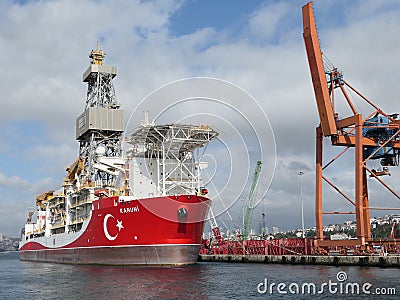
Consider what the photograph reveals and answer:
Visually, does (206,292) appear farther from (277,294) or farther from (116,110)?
(116,110)

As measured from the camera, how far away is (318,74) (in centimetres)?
3775

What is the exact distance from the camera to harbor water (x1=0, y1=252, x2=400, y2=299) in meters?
22.5

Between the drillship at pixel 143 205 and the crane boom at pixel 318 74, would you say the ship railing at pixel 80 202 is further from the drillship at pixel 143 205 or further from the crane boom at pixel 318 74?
the crane boom at pixel 318 74

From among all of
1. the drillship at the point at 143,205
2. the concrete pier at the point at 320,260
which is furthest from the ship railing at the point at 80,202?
the concrete pier at the point at 320,260

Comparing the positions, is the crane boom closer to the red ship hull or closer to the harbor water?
the red ship hull

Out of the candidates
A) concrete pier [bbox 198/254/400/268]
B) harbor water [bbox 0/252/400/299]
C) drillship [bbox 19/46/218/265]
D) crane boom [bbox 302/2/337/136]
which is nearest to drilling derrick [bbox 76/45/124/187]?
drillship [bbox 19/46/218/265]

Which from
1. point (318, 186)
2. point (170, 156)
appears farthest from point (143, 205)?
point (318, 186)

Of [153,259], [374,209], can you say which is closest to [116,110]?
[153,259]

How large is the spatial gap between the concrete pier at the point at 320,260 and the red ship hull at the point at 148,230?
30.6ft

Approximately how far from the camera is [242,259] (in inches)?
1964

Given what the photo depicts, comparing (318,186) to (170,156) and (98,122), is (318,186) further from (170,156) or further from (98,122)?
(98,122)

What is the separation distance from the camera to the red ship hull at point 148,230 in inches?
1350

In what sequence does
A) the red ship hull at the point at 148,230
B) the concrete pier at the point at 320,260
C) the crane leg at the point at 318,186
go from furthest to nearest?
1. the crane leg at the point at 318,186
2. the red ship hull at the point at 148,230
3. the concrete pier at the point at 320,260

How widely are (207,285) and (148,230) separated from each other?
9.45 metres
